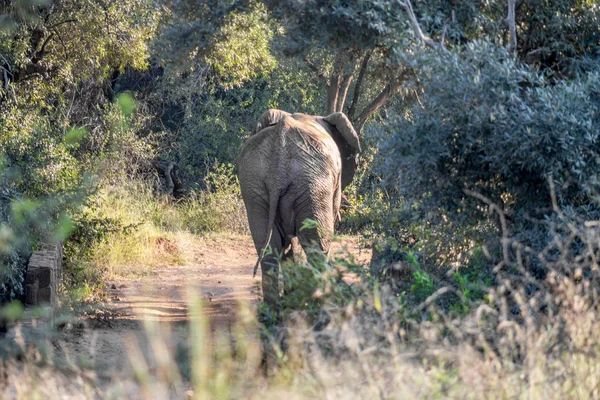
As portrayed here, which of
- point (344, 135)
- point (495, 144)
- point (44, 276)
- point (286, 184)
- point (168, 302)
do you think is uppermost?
point (344, 135)

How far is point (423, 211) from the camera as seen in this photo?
7.50 metres

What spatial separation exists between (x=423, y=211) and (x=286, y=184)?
1789 mm

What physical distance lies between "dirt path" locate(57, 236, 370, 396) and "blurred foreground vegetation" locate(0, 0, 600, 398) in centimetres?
41

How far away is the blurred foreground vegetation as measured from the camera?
4258 mm

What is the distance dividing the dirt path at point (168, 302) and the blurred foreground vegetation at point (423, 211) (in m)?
0.41

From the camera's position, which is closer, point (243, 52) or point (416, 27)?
point (416, 27)

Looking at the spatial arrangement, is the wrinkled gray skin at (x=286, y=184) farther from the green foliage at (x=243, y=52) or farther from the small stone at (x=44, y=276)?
the green foliage at (x=243, y=52)

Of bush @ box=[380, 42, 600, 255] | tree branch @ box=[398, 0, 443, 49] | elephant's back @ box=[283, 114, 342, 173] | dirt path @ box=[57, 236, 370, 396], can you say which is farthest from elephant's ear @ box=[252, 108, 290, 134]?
bush @ box=[380, 42, 600, 255]

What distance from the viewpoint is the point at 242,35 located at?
1337 cm

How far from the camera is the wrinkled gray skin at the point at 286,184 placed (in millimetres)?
8797

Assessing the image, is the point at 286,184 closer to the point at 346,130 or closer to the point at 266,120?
the point at 266,120

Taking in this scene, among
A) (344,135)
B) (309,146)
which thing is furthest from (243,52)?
(309,146)

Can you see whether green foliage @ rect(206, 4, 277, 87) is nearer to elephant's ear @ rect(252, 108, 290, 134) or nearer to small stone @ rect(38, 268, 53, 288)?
elephant's ear @ rect(252, 108, 290, 134)

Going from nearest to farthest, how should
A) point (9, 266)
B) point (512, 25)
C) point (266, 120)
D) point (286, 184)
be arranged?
point (9, 266) → point (512, 25) → point (286, 184) → point (266, 120)
